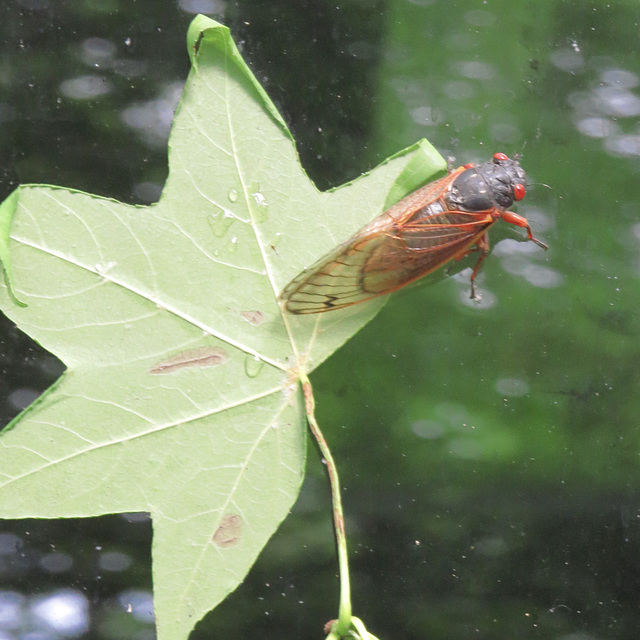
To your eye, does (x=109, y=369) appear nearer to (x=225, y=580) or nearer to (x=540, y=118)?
(x=225, y=580)

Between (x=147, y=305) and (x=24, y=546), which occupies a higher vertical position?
(x=147, y=305)

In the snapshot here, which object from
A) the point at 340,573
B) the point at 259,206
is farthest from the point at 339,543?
the point at 259,206

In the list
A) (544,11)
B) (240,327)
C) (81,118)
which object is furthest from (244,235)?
(544,11)

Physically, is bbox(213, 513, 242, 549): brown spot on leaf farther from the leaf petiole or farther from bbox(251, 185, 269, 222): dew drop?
bbox(251, 185, 269, 222): dew drop

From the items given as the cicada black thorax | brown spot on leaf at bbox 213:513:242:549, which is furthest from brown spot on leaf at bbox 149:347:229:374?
the cicada black thorax

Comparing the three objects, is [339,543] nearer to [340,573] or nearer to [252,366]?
[340,573]

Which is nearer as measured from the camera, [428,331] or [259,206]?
[259,206]

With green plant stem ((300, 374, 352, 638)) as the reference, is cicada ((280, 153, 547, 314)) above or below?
above
